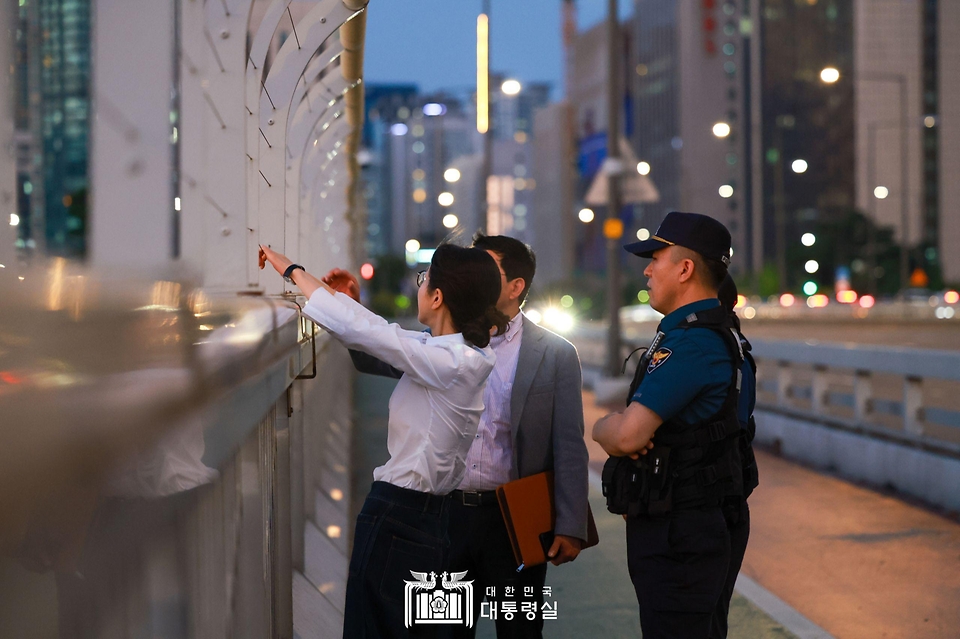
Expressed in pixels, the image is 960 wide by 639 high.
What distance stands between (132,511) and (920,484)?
8593mm

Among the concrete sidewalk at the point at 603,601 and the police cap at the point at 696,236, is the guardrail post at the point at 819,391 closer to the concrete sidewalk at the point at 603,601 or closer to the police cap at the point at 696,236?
the concrete sidewalk at the point at 603,601

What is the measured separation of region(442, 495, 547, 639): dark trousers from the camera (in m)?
3.49

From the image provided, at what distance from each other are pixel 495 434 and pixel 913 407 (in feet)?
21.2

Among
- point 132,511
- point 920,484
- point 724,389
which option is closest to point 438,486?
point 724,389

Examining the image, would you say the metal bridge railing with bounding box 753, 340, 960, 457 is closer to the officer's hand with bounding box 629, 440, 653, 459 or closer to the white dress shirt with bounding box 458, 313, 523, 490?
the white dress shirt with bounding box 458, 313, 523, 490

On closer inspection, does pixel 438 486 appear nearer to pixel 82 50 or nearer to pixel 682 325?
pixel 682 325

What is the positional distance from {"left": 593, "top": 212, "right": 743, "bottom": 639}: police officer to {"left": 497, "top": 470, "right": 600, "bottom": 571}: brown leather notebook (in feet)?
1.03

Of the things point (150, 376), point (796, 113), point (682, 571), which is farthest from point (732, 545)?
point (796, 113)

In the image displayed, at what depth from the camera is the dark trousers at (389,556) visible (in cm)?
290

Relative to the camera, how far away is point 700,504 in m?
3.10

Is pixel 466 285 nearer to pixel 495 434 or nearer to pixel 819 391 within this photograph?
pixel 495 434

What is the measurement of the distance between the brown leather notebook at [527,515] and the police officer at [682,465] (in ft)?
1.03

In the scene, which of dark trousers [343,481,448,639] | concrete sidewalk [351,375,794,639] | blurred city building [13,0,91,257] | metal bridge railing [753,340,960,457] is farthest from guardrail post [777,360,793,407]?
blurred city building [13,0,91,257]

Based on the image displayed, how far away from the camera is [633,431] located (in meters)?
3.05
